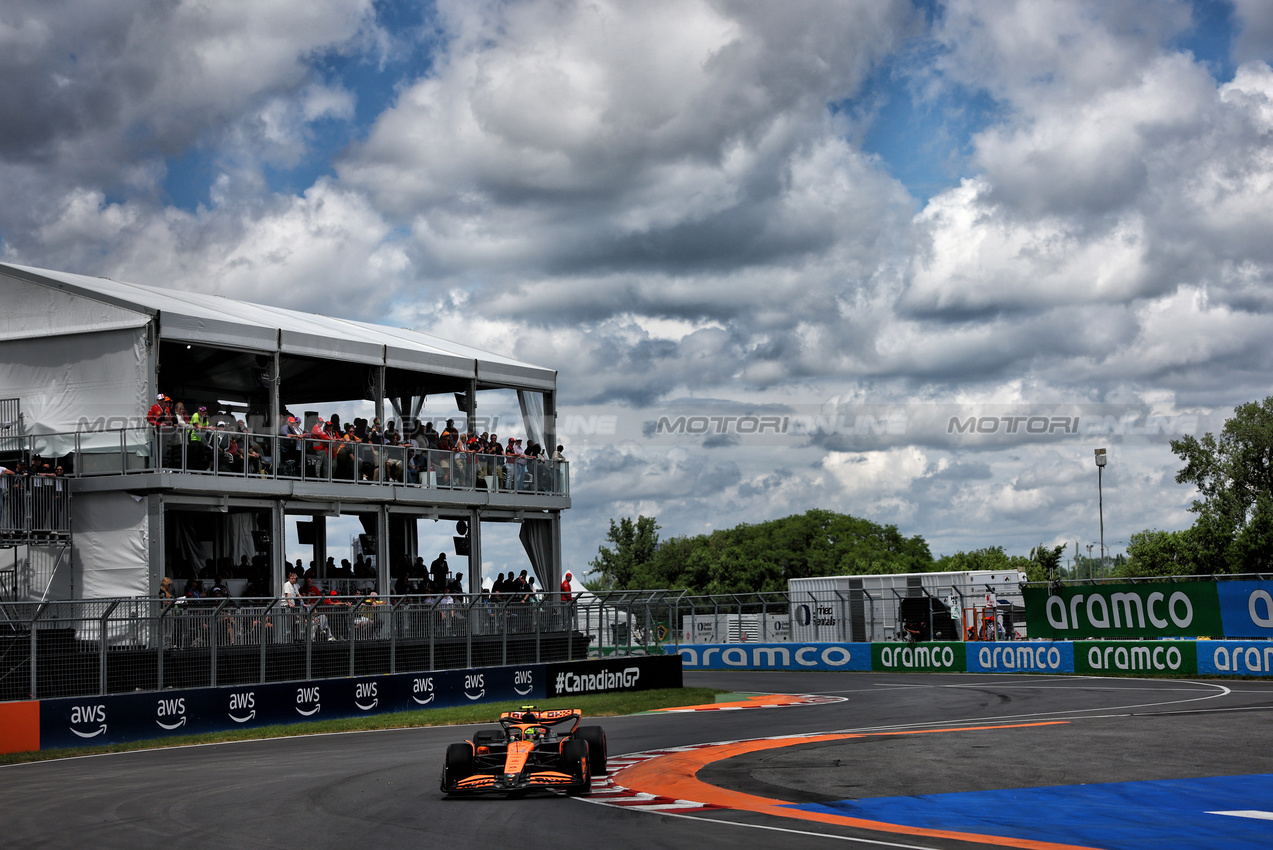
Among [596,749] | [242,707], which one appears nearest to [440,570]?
[242,707]

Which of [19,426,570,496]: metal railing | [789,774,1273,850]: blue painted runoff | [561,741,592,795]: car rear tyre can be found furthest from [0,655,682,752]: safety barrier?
[789,774,1273,850]: blue painted runoff

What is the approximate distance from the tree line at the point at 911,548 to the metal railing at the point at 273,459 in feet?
138

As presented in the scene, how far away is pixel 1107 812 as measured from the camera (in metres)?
10.3

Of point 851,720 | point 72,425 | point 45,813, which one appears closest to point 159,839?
point 45,813

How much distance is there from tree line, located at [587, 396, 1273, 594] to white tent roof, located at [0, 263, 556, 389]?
135 ft

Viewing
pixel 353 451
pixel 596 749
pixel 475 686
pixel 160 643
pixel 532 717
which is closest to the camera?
pixel 532 717

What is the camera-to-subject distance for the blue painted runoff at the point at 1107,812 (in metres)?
9.09

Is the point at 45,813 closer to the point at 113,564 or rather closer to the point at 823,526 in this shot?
the point at 113,564

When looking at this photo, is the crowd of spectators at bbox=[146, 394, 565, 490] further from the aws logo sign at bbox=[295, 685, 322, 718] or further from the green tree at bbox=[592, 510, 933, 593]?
the green tree at bbox=[592, 510, 933, 593]

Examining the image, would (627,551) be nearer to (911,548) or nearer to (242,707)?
(911,548)

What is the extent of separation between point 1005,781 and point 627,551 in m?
89.6

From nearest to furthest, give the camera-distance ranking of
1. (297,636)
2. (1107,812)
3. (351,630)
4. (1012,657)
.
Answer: (1107,812)
(297,636)
(351,630)
(1012,657)

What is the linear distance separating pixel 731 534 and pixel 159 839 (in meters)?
115

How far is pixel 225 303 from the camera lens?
33031 millimetres
